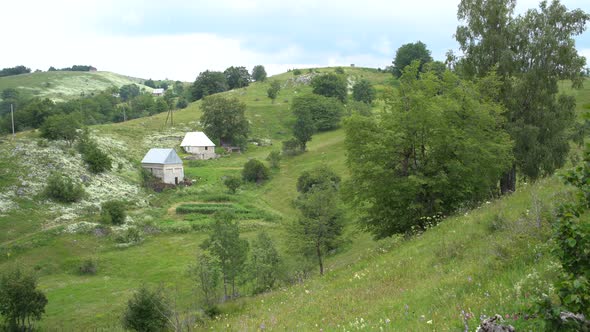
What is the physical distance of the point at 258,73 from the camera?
154m

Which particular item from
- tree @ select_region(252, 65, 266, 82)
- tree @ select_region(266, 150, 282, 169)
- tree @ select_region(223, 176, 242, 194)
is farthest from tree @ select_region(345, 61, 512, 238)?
tree @ select_region(252, 65, 266, 82)

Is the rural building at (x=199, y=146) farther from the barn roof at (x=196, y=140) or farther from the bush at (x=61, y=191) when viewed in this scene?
the bush at (x=61, y=191)

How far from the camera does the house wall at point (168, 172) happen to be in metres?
62.2

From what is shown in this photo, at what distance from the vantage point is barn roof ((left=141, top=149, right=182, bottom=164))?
62281mm

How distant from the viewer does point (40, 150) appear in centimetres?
5516

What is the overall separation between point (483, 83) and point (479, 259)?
19071mm

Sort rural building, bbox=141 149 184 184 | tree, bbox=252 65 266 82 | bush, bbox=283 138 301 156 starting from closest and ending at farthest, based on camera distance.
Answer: rural building, bbox=141 149 184 184 < bush, bbox=283 138 301 156 < tree, bbox=252 65 266 82

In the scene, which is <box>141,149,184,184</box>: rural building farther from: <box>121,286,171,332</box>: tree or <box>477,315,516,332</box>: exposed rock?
<box>477,315,516,332</box>: exposed rock

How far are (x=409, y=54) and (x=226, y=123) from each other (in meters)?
56.9

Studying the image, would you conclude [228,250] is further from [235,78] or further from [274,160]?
[235,78]

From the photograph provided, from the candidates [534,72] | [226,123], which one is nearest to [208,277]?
[534,72]

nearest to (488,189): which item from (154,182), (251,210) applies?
(251,210)

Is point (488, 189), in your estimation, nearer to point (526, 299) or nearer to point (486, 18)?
point (486, 18)

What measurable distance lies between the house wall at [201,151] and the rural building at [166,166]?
15048 mm
